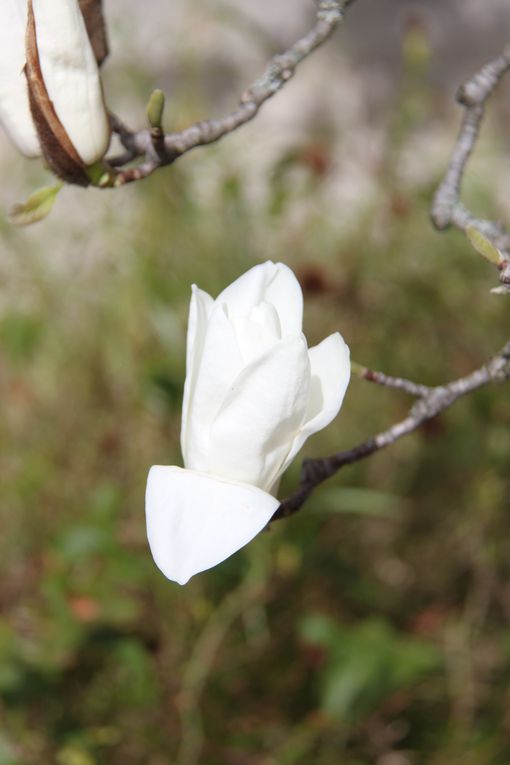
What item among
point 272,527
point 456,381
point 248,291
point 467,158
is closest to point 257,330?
point 248,291

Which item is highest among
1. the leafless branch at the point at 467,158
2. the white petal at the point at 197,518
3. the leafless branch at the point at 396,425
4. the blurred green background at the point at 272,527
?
the leafless branch at the point at 467,158

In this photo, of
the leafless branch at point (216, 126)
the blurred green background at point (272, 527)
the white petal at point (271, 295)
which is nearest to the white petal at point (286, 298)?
the white petal at point (271, 295)

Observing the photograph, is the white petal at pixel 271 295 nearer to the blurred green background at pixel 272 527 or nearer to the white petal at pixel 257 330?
the white petal at pixel 257 330

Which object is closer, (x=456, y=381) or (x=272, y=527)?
(x=456, y=381)

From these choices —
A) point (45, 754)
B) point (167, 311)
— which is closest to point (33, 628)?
point (45, 754)

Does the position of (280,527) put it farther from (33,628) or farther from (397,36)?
(397,36)

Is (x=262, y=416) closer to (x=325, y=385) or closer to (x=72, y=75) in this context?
(x=325, y=385)

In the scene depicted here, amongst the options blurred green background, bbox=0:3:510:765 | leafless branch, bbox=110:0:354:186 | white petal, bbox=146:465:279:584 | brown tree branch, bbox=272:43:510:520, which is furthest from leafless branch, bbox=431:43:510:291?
blurred green background, bbox=0:3:510:765
